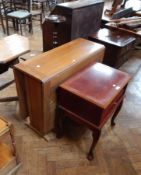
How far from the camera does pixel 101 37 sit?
248cm

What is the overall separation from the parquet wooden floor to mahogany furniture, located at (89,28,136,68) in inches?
33.3

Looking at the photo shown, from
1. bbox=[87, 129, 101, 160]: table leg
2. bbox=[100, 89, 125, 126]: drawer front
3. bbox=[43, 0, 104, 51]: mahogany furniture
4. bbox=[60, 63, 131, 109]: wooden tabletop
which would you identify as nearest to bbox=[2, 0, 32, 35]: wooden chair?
bbox=[43, 0, 104, 51]: mahogany furniture

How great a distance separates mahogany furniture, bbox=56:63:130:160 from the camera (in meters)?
1.25

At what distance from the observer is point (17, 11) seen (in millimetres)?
3834

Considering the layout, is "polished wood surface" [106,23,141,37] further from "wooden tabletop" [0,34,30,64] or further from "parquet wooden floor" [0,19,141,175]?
"wooden tabletop" [0,34,30,64]

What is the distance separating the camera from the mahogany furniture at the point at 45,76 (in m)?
1.37

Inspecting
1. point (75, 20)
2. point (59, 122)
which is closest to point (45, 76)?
point (59, 122)

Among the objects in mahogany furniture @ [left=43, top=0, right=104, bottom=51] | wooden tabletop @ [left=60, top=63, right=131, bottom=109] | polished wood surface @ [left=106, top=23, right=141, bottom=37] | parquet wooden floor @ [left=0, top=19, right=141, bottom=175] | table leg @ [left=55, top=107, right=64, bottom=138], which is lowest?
parquet wooden floor @ [left=0, top=19, right=141, bottom=175]

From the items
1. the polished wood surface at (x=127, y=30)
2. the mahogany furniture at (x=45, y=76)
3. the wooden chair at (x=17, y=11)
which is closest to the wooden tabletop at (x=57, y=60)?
the mahogany furniture at (x=45, y=76)

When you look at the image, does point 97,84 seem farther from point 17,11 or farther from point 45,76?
point 17,11

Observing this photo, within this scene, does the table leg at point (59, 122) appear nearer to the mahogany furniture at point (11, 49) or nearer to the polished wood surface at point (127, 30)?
the mahogany furniture at point (11, 49)

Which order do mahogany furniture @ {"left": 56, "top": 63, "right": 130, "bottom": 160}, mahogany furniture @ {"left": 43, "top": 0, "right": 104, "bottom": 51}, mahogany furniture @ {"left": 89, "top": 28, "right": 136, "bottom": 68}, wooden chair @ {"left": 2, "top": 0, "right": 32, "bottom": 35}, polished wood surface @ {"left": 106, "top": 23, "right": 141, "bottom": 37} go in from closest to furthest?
mahogany furniture @ {"left": 56, "top": 63, "right": 130, "bottom": 160}
mahogany furniture @ {"left": 43, "top": 0, "right": 104, "bottom": 51}
mahogany furniture @ {"left": 89, "top": 28, "right": 136, "bottom": 68}
polished wood surface @ {"left": 106, "top": 23, "right": 141, "bottom": 37}
wooden chair @ {"left": 2, "top": 0, "right": 32, "bottom": 35}

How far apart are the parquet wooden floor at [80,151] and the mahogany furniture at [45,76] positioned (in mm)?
144

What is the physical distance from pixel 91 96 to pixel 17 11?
334 centimetres
